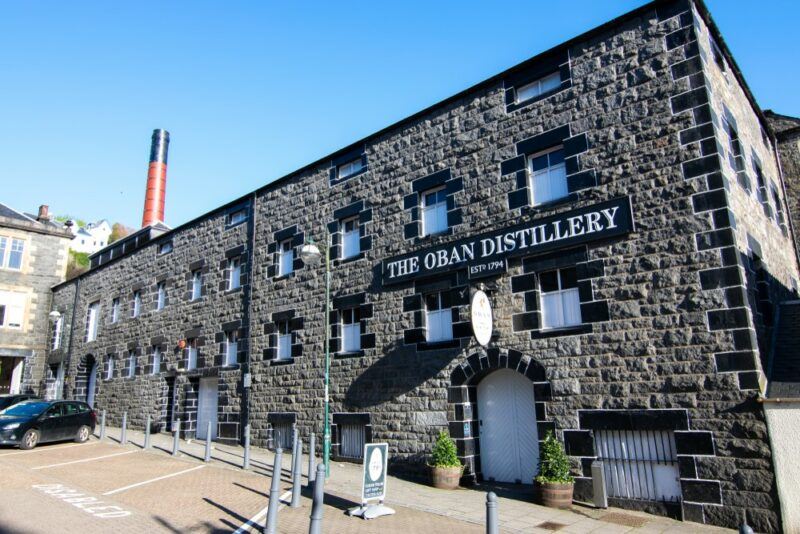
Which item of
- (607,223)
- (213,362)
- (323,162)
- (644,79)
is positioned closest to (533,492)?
(607,223)

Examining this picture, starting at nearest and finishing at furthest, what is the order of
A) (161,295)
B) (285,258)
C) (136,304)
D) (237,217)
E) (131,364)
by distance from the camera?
(285,258) < (237,217) < (161,295) < (131,364) < (136,304)

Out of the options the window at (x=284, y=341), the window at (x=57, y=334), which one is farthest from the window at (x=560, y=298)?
the window at (x=57, y=334)

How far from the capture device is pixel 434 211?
1453cm

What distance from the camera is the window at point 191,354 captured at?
21562mm

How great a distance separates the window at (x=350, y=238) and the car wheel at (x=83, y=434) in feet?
34.8

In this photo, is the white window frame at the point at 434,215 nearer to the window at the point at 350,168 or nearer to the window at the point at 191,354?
the window at the point at 350,168

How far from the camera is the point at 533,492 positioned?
10875 millimetres

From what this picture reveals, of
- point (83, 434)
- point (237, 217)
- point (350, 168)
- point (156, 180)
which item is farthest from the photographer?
point (156, 180)

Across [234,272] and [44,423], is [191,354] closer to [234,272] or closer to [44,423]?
[234,272]

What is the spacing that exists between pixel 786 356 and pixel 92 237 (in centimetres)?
9872

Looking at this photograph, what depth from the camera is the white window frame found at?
14250mm

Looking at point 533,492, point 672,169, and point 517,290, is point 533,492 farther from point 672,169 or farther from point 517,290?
point 672,169

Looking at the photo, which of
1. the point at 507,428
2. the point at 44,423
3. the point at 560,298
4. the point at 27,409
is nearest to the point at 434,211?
the point at 560,298

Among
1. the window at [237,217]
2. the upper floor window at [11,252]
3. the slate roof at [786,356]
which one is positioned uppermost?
the upper floor window at [11,252]
